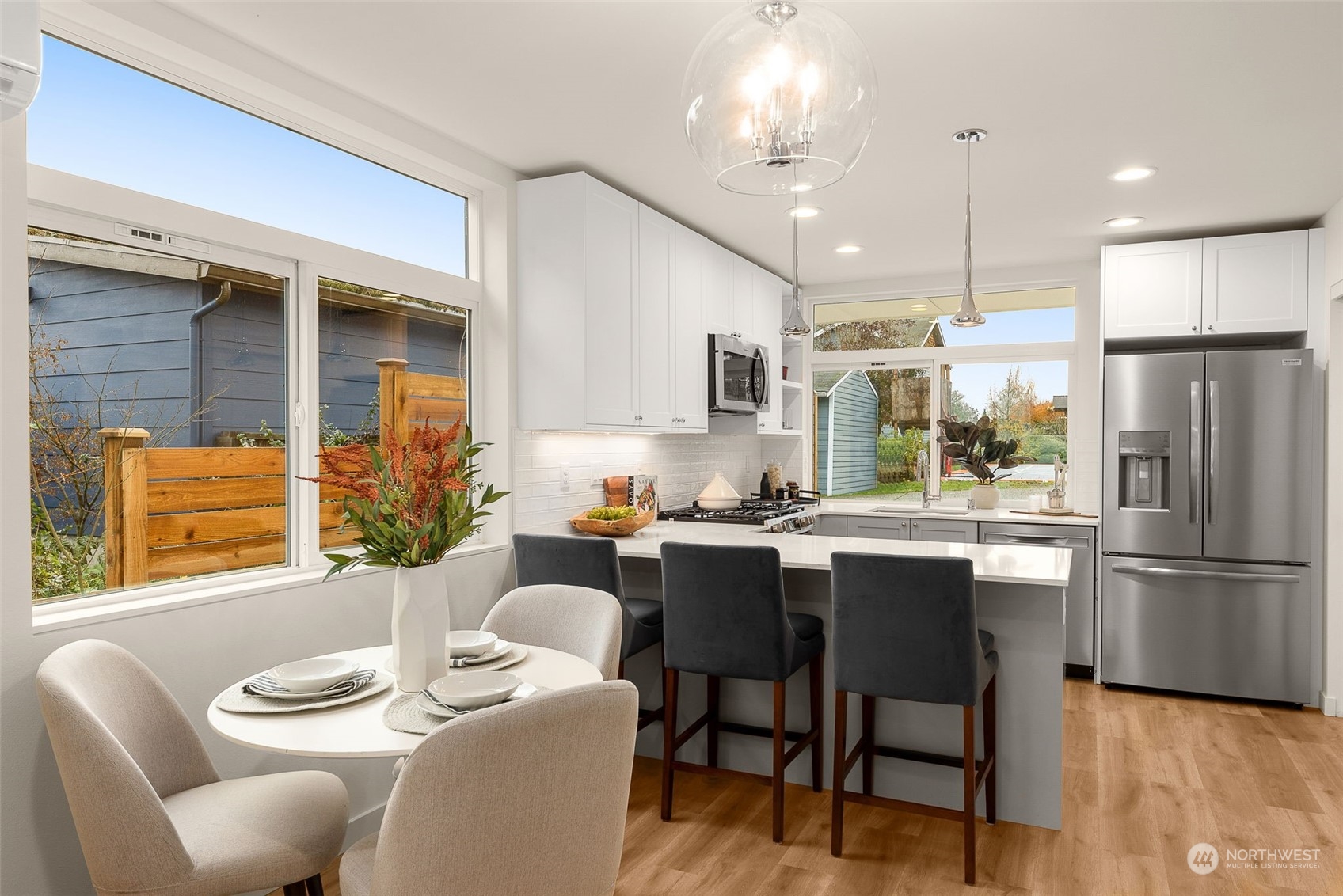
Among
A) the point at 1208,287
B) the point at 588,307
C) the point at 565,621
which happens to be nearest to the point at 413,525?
the point at 565,621

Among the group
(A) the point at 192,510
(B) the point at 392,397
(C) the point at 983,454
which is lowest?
(A) the point at 192,510

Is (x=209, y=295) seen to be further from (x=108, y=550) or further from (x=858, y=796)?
(x=858, y=796)

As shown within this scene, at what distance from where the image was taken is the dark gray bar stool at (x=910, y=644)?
2.41 m

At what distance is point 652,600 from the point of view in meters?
3.34

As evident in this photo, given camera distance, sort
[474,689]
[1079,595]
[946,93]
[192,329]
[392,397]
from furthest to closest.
Answer: [1079,595] < [392,397] < [946,93] < [192,329] < [474,689]

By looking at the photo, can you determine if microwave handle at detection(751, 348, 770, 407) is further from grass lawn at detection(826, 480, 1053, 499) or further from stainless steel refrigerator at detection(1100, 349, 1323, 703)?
stainless steel refrigerator at detection(1100, 349, 1323, 703)

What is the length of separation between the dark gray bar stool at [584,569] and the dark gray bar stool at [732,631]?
18cm

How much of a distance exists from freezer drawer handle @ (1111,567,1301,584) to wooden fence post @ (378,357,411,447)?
3.81m

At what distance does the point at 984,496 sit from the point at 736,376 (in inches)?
73.3

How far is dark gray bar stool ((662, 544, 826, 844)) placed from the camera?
2.69m

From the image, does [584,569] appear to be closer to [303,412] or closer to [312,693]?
[303,412]

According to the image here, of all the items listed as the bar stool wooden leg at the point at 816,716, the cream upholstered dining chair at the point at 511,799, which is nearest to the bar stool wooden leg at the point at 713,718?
the bar stool wooden leg at the point at 816,716

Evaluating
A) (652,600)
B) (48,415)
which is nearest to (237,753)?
(48,415)

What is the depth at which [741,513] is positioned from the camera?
454cm
